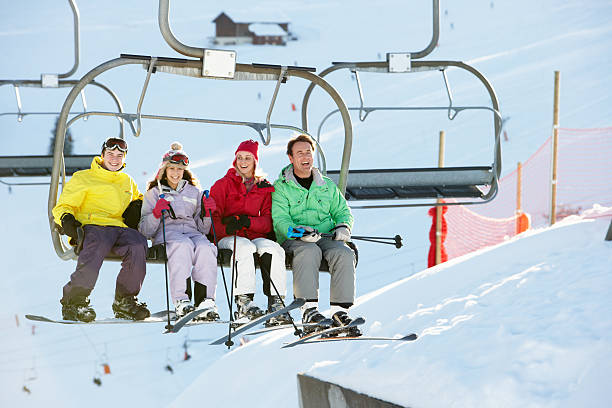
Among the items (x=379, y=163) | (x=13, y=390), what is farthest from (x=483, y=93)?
(x=13, y=390)

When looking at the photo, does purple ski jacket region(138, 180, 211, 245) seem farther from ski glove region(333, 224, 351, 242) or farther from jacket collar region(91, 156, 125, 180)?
ski glove region(333, 224, 351, 242)

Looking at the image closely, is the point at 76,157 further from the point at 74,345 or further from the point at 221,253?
the point at 74,345

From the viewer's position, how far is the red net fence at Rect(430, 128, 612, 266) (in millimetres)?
21547

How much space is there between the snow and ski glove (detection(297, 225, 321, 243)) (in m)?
2.61

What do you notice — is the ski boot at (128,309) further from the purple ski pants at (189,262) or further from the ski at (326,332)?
the ski at (326,332)

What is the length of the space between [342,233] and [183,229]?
95cm

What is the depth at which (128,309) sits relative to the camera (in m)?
4.86

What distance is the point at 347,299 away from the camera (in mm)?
4930

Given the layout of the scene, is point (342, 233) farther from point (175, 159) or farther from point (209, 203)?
point (175, 159)

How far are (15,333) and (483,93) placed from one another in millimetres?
26307

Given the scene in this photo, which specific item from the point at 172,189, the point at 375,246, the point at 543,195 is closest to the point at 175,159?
the point at 172,189

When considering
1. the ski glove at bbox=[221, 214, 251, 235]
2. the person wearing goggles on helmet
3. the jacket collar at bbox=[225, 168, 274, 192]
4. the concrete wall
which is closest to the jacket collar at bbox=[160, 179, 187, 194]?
the person wearing goggles on helmet

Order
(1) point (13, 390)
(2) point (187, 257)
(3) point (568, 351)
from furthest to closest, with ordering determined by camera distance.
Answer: (1) point (13, 390), (3) point (568, 351), (2) point (187, 257)

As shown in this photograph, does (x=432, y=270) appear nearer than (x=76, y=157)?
No
